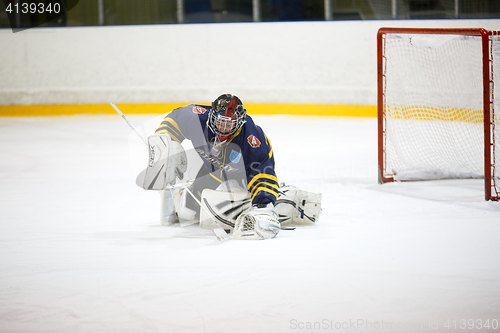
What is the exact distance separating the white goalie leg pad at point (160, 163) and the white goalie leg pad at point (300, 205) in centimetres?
67

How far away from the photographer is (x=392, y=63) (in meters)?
8.04

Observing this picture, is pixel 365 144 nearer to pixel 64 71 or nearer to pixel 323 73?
pixel 323 73

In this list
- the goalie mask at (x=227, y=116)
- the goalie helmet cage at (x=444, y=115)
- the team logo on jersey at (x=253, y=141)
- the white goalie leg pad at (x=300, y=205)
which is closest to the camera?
the goalie mask at (x=227, y=116)

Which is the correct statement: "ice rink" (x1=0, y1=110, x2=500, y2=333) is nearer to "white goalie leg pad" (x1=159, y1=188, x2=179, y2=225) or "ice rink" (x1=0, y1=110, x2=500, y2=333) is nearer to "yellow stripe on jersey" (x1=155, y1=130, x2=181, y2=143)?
"white goalie leg pad" (x1=159, y1=188, x2=179, y2=225)

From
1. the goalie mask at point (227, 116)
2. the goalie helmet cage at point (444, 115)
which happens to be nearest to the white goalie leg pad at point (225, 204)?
the goalie mask at point (227, 116)

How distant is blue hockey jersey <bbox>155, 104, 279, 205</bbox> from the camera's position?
299 cm

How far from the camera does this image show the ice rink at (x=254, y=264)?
197cm

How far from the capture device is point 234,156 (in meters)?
3.09

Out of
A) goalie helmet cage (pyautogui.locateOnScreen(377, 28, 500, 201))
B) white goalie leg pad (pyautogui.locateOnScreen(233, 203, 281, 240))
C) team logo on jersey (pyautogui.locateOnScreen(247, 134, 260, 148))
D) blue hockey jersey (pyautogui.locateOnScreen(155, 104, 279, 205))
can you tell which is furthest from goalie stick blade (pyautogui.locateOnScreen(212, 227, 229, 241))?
goalie helmet cage (pyautogui.locateOnScreen(377, 28, 500, 201))

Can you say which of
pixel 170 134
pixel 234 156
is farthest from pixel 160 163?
pixel 234 156

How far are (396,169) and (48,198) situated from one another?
2863 mm

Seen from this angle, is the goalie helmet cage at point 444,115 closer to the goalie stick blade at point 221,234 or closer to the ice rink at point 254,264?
the ice rink at point 254,264

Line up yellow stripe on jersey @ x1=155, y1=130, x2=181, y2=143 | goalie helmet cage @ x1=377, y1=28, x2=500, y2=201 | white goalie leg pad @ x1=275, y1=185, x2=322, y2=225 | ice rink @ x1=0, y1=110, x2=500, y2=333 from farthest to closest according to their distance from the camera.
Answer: goalie helmet cage @ x1=377, y1=28, x2=500, y2=201 → white goalie leg pad @ x1=275, y1=185, x2=322, y2=225 → yellow stripe on jersey @ x1=155, y1=130, x2=181, y2=143 → ice rink @ x1=0, y1=110, x2=500, y2=333

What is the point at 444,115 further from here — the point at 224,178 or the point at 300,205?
the point at 224,178
